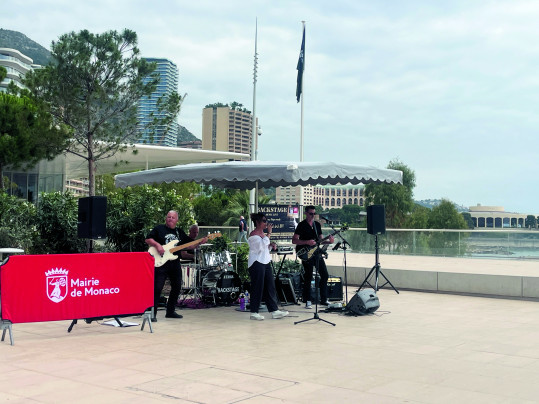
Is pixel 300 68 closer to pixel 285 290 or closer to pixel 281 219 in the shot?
pixel 281 219

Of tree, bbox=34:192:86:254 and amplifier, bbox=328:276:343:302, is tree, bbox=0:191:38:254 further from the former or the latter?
amplifier, bbox=328:276:343:302

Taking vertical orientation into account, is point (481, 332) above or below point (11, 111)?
below

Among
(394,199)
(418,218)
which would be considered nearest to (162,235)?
(394,199)

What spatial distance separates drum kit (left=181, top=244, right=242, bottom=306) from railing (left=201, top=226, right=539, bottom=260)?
1004 cm

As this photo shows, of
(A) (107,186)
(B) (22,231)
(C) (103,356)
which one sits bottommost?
(C) (103,356)

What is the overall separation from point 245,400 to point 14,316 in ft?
12.3

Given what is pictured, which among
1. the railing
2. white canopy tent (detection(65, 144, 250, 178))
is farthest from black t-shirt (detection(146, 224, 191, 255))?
white canopy tent (detection(65, 144, 250, 178))

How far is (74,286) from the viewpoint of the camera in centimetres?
802

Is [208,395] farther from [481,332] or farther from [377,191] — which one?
[377,191]

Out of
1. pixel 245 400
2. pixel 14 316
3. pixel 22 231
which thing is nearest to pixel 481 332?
pixel 245 400

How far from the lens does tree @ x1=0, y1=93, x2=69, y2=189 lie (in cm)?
2409

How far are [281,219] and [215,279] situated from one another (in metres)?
1.77

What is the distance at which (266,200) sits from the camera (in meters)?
28.0

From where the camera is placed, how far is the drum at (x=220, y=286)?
449 inches
